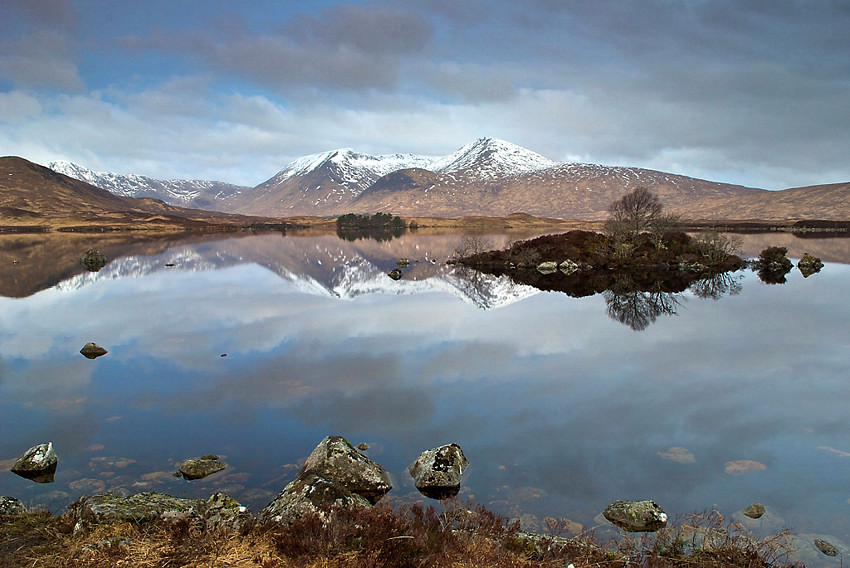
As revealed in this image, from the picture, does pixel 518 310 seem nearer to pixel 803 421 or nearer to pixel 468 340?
pixel 468 340

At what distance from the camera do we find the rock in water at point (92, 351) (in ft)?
65.7

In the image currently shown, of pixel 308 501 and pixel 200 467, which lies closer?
pixel 308 501

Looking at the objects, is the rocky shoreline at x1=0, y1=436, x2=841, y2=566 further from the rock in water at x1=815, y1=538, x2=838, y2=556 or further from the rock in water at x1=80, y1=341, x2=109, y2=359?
the rock in water at x1=80, y1=341, x2=109, y2=359

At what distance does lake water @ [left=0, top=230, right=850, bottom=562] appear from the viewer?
10.3 metres

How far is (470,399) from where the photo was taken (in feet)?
49.9

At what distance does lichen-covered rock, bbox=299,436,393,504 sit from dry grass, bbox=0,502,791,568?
98.6 inches

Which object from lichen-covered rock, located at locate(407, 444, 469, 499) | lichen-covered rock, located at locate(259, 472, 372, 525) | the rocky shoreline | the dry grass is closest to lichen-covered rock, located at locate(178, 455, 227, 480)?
the rocky shoreline

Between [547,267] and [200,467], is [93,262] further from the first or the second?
[200,467]

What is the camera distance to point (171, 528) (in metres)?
6.94

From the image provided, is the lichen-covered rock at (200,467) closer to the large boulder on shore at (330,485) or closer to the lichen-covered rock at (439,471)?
the large boulder on shore at (330,485)

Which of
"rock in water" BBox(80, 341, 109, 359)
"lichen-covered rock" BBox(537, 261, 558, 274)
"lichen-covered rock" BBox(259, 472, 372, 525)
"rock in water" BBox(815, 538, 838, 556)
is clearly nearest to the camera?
"lichen-covered rock" BBox(259, 472, 372, 525)

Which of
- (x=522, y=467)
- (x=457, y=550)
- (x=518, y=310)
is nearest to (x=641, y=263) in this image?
(x=518, y=310)

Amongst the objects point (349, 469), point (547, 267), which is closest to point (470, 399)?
point (349, 469)

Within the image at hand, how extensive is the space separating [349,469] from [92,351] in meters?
15.8
